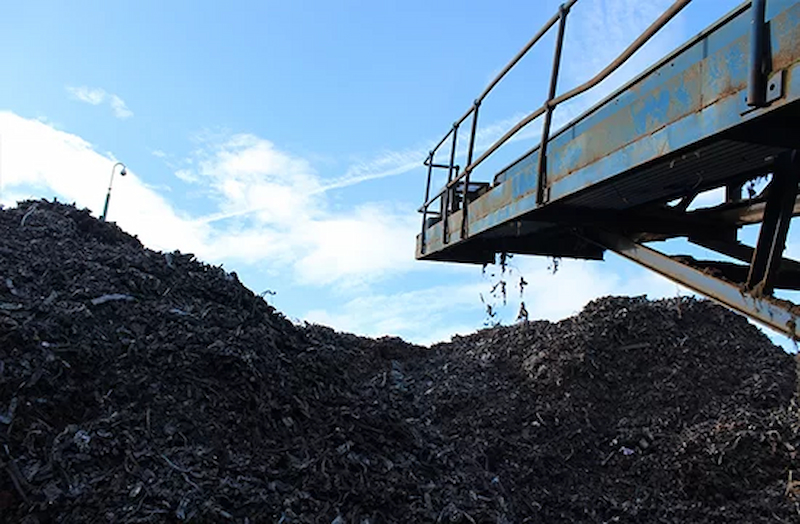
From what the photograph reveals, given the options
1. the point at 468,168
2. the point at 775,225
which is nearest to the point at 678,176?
the point at 775,225

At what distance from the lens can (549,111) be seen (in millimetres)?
4242

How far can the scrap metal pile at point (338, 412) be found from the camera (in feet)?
15.8

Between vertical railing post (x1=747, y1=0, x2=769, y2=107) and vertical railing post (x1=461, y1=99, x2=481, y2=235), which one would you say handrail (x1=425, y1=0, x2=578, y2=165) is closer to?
vertical railing post (x1=461, y1=99, x2=481, y2=235)

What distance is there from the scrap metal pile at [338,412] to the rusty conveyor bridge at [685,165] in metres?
2.29

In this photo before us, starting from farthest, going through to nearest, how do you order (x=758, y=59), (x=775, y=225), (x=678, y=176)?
(x=678, y=176) < (x=775, y=225) < (x=758, y=59)

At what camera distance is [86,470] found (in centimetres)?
460

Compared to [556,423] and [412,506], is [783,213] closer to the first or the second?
[412,506]

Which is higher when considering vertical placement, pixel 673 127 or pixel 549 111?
pixel 549 111

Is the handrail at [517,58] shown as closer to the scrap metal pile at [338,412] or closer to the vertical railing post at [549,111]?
the vertical railing post at [549,111]

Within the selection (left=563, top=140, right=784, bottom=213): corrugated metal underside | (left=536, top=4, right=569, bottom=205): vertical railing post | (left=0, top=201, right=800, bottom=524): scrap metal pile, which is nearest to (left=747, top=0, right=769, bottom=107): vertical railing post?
(left=563, top=140, right=784, bottom=213): corrugated metal underside

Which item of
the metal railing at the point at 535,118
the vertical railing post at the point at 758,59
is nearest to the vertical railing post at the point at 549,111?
the metal railing at the point at 535,118

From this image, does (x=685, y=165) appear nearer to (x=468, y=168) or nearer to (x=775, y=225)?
(x=775, y=225)

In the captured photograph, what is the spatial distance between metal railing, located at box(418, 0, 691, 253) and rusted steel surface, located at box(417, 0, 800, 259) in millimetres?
120

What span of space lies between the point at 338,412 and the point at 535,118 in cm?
341
